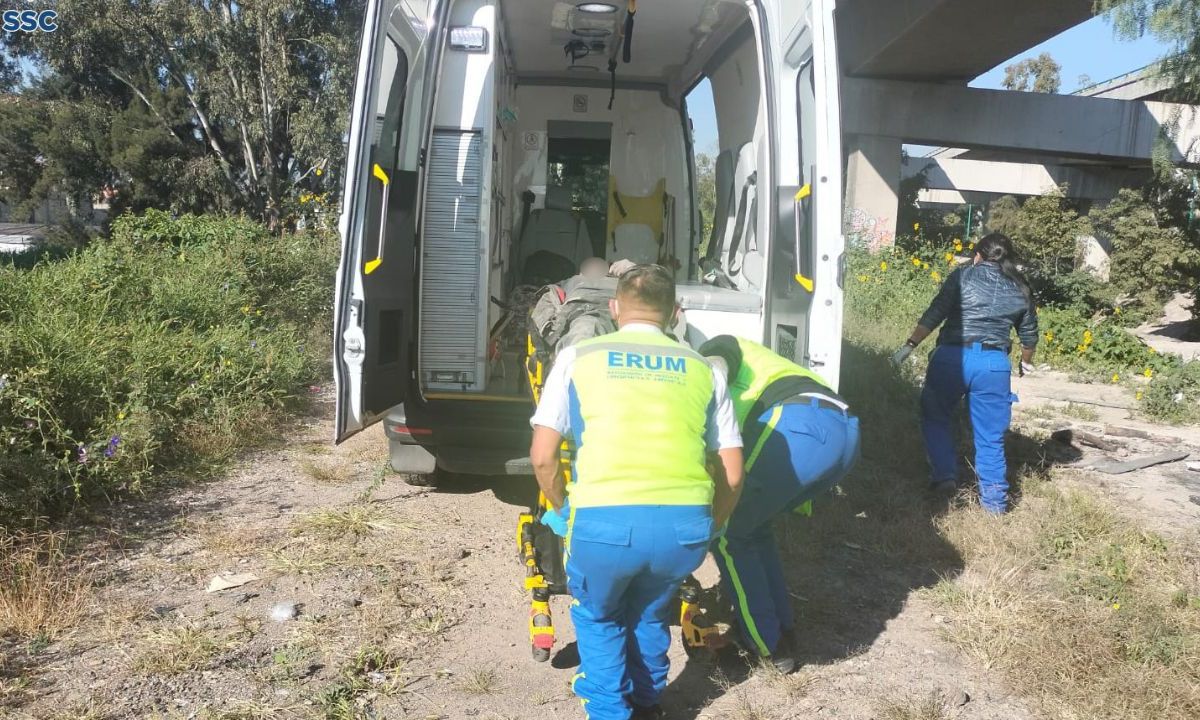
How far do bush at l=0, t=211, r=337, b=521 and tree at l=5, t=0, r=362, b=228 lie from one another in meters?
10.8

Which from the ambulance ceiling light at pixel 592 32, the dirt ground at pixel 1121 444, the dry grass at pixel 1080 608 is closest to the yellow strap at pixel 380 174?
the ambulance ceiling light at pixel 592 32

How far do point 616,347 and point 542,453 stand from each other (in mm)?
382

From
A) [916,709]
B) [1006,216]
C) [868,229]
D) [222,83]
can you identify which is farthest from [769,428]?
[1006,216]

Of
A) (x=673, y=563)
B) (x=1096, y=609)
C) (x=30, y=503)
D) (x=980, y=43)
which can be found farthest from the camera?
(x=980, y=43)

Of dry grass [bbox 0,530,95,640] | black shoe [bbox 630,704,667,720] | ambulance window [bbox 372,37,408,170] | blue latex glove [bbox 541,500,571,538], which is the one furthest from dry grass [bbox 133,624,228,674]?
ambulance window [bbox 372,37,408,170]

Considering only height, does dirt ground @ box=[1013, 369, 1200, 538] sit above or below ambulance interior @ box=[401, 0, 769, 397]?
below

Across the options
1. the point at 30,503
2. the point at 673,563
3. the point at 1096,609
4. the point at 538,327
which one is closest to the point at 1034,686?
the point at 1096,609

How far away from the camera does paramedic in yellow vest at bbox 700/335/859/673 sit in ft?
9.67

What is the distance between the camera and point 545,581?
348 centimetres

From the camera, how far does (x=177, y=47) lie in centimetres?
2191

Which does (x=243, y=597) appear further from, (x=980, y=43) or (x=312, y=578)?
(x=980, y=43)

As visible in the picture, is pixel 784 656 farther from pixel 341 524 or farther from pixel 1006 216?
pixel 1006 216

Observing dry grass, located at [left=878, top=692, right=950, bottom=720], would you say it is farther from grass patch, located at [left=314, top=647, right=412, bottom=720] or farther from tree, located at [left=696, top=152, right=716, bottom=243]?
tree, located at [left=696, top=152, right=716, bottom=243]

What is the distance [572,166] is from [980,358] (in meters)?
3.79
